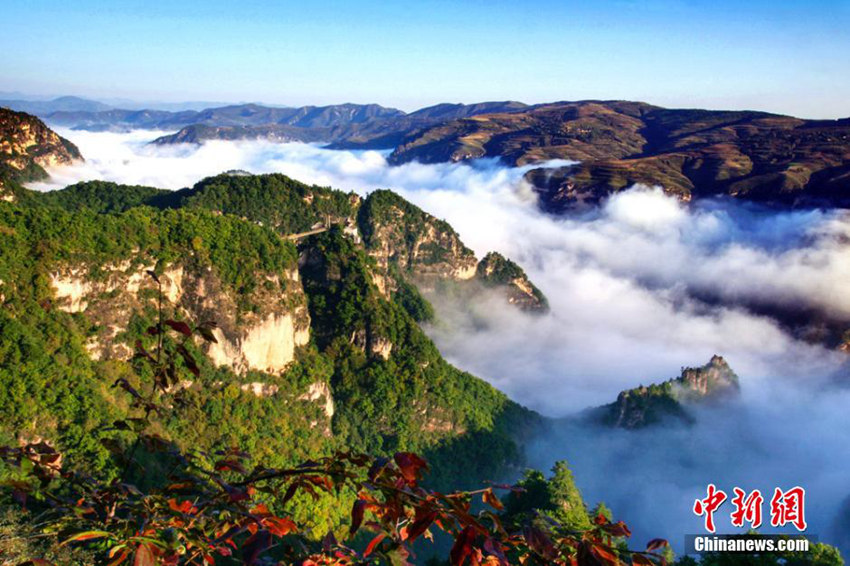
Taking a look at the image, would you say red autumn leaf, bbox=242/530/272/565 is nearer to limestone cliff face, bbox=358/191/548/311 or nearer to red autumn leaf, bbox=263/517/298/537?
red autumn leaf, bbox=263/517/298/537

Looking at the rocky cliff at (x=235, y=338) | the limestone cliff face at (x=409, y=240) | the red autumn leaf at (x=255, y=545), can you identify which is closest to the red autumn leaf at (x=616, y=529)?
the red autumn leaf at (x=255, y=545)

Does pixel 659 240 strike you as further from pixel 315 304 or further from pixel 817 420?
pixel 315 304

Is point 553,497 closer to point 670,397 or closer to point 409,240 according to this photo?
point 670,397

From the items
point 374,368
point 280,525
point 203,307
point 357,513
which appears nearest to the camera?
point 357,513

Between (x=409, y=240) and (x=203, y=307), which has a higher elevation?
(x=409, y=240)

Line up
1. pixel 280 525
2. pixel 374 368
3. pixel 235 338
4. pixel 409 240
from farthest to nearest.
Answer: pixel 409 240 → pixel 374 368 → pixel 235 338 → pixel 280 525

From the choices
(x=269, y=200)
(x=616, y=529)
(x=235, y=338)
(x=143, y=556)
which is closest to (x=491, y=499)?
(x=616, y=529)

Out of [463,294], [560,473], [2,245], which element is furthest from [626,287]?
[2,245]

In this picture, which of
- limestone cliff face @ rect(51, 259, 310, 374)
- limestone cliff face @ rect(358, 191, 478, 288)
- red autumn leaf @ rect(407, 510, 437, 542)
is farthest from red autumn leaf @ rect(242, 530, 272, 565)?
limestone cliff face @ rect(358, 191, 478, 288)
